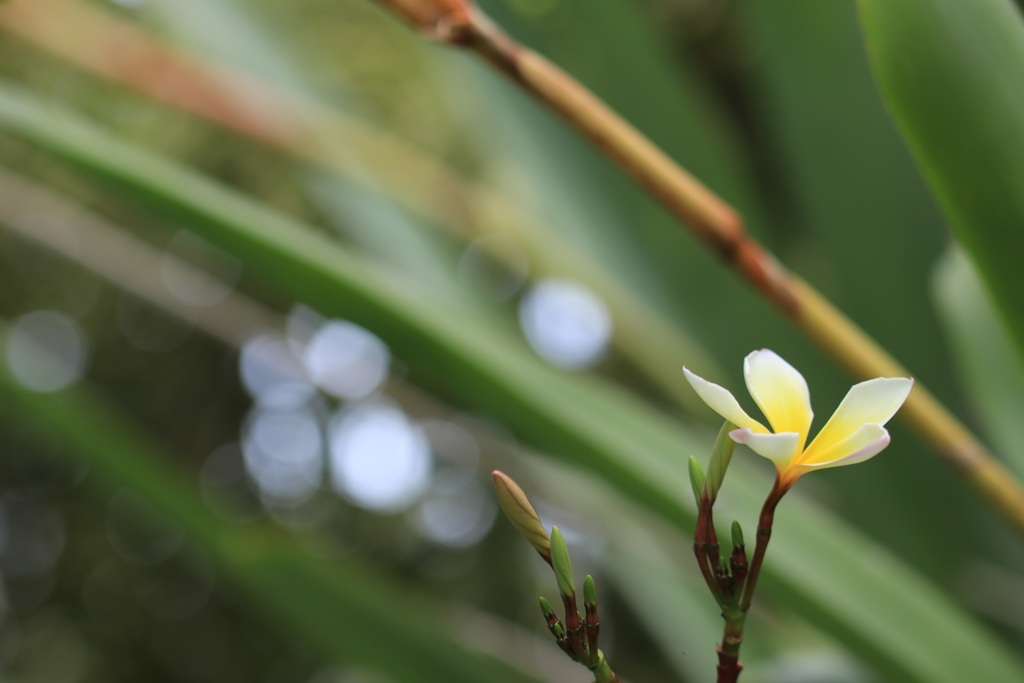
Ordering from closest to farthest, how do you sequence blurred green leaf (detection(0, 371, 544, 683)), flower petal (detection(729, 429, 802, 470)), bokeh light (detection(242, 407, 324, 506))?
flower petal (detection(729, 429, 802, 470)) → blurred green leaf (detection(0, 371, 544, 683)) → bokeh light (detection(242, 407, 324, 506))

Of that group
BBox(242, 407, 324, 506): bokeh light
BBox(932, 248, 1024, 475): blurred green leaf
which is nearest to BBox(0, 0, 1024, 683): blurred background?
BBox(932, 248, 1024, 475): blurred green leaf

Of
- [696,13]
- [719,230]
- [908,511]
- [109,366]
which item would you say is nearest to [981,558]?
[908,511]

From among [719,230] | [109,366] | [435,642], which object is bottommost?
[109,366]

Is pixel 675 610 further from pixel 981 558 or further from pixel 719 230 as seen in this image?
pixel 719 230

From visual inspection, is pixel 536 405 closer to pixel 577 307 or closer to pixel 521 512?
pixel 521 512

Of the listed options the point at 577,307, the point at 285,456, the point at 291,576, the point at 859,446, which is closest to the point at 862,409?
the point at 859,446

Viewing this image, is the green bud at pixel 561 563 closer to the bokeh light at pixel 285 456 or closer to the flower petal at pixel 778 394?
the flower petal at pixel 778 394

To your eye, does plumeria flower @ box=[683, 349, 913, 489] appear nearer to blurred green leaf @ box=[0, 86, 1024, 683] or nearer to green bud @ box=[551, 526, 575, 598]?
green bud @ box=[551, 526, 575, 598]
